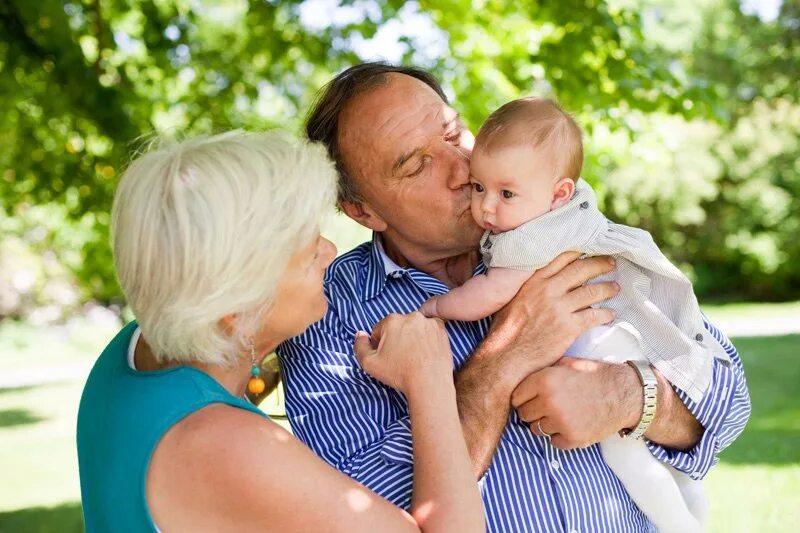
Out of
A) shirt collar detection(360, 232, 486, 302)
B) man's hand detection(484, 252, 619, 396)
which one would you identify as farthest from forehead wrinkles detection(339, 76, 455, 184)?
man's hand detection(484, 252, 619, 396)

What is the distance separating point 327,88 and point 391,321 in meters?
1.16

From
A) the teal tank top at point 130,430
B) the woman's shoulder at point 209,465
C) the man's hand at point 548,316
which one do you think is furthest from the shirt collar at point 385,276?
the woman's shoulder at point 209,465

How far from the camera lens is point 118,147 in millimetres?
6426

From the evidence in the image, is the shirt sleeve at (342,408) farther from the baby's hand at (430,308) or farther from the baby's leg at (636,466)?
the baby's leg at (636,466)

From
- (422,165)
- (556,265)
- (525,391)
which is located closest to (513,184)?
(556,265)

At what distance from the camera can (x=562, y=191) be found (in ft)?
9.17

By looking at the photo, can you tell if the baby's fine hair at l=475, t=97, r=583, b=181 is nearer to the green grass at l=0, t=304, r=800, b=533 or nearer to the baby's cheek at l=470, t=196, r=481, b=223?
the baby's cheek at l=470, t=196, r=481, b=223

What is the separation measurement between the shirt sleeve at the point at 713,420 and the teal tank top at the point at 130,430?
138cm

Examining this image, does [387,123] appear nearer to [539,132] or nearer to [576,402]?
[539,132]

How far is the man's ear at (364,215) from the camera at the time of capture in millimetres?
3232

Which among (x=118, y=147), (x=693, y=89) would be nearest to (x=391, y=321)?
(x=693, y=89)

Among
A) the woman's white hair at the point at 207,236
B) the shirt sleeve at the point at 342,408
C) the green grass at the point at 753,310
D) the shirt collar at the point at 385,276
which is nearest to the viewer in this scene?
the woman's white hair at the point at 207,236

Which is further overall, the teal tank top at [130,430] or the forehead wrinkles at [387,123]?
the forehead wrinkles at [387,123]

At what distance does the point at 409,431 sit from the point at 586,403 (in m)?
0.49
